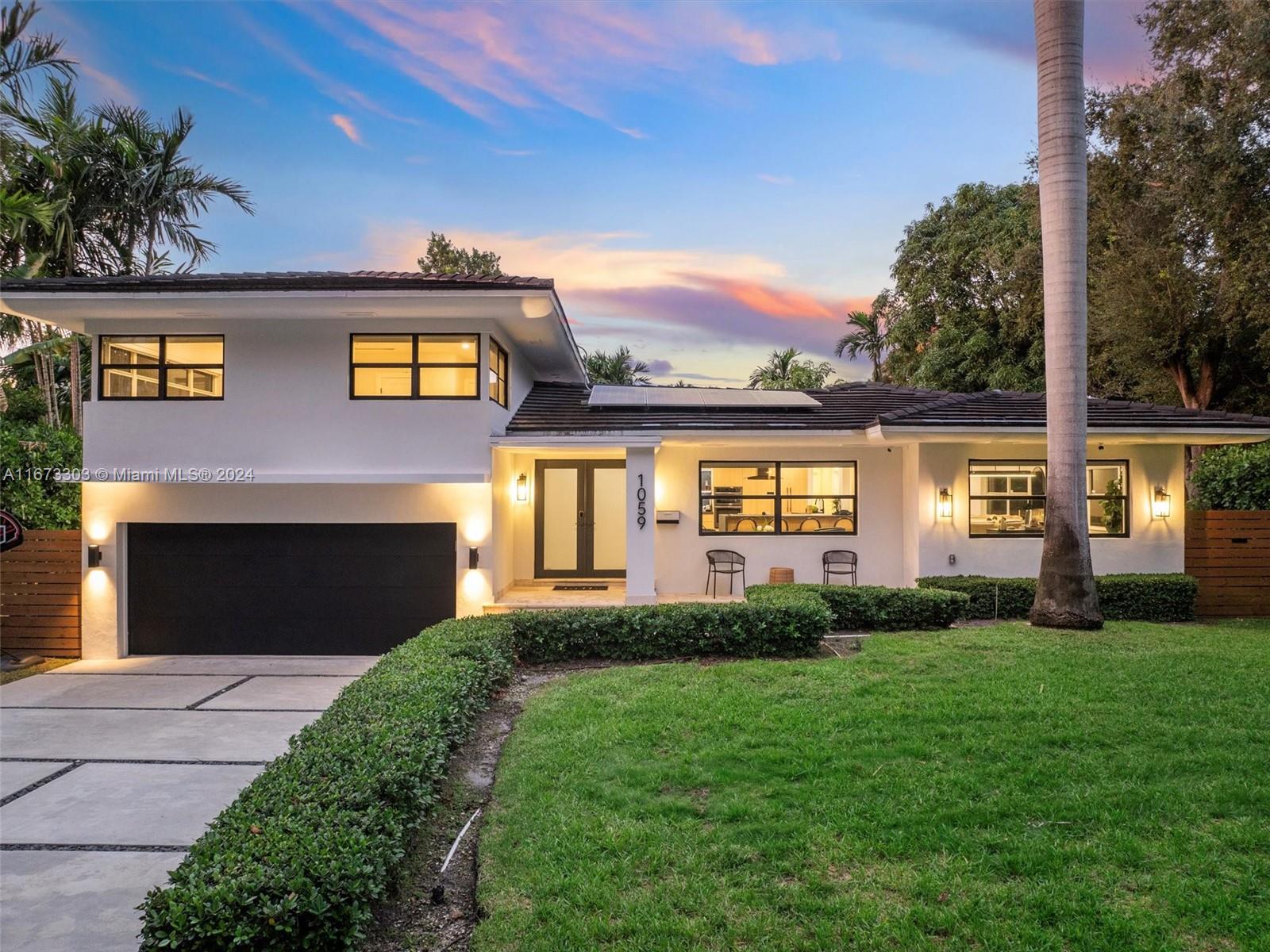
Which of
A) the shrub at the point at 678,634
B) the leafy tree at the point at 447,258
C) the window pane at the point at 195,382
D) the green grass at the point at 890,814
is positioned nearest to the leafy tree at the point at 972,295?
the shrub at the point at 678,634

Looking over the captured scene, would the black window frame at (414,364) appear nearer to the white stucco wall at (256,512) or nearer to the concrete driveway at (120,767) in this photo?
the white stucco wall at (256,512)

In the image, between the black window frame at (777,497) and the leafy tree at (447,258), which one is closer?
the black window frame at (777,497)

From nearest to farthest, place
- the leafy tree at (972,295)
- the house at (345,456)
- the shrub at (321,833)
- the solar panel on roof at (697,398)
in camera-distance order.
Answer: the shrub at (321,833), the house at (345,456), the solar panel on roof at (697,398), the leafy tree at (972,295)

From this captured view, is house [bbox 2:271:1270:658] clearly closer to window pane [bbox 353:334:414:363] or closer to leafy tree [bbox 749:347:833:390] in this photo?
window pane [bbox 353:334:414:363]

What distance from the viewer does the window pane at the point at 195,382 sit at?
35.6ft

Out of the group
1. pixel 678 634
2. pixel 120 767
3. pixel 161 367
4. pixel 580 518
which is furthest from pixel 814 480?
pixel 161 367

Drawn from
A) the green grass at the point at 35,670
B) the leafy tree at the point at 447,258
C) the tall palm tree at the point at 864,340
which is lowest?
the green grass at the point at 35,670

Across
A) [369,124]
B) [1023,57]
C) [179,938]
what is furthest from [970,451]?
[369,124]

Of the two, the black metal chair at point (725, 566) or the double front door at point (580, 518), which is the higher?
the double front door at point (580, 518)

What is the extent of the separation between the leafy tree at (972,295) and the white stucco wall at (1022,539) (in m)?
9.50

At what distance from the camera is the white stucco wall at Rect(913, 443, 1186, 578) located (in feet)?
39.3

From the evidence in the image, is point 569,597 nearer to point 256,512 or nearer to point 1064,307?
point 256,512

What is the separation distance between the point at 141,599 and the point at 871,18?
50.2 feet

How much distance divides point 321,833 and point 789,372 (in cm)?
3445
